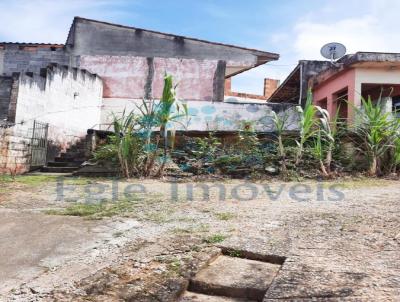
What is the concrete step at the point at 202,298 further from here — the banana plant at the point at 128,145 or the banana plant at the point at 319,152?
the banana plant at the point at 319,152

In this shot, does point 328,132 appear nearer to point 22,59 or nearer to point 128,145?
point 128,145

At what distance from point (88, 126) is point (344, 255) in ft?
34.0

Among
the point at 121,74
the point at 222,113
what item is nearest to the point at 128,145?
the point at 222,113

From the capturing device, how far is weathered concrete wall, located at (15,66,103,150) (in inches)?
355

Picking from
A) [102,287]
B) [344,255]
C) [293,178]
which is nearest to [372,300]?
[344,255]

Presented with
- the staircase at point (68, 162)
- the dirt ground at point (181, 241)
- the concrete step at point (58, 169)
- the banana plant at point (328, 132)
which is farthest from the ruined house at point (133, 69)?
the dirt ground at point (181, 241)

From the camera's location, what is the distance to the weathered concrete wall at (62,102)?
9008mm

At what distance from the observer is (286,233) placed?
332 cm

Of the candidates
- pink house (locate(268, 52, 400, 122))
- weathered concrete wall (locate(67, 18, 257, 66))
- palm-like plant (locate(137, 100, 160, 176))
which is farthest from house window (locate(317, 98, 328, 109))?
palm-like plant (locate(137, 100, 160, 176))

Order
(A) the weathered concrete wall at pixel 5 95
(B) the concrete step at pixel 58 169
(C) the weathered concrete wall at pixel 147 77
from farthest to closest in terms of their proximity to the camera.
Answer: (C) the weathered concrete wall at pixel 147 77, (B) the concrete step at pixel 58 169, (A) the weathered concrete wall at pixel 5 95

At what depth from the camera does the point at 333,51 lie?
12281 millimetres

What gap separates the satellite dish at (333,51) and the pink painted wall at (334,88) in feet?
2.63

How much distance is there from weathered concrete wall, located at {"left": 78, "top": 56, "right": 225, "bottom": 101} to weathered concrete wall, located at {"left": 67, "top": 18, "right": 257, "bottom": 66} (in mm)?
550

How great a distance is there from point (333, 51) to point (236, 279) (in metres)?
11.2
